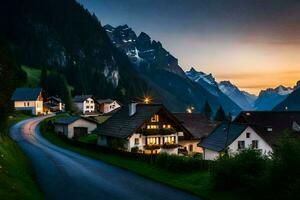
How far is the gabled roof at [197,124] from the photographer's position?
274ft

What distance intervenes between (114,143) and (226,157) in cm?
3346

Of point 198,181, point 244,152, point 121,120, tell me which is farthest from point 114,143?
point 244,152

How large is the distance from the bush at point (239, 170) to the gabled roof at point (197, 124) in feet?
154

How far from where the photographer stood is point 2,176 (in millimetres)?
28125

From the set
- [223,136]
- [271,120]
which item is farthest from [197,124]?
[223,136]

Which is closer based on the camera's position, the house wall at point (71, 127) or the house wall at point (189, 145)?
the house wall at point (189, 145)

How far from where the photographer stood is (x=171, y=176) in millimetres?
40750

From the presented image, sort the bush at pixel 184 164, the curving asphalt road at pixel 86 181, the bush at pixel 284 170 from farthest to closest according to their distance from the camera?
the bush at pixel 184 164, the curving asphalt road at pixel 86 181, the bush at pixel 284 170

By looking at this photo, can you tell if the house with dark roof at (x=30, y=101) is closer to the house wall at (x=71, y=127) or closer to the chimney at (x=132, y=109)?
the house wall at (x=71, y=127)

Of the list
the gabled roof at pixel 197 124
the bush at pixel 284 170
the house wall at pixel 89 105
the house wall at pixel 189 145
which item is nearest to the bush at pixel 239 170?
the bush at pixel 284 170

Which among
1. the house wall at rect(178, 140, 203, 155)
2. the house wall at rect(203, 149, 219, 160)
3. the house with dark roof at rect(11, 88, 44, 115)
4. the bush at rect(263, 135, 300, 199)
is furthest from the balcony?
the house with dark roof at rect(11, 88, 44, 115)

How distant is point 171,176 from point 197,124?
4868 centimetres

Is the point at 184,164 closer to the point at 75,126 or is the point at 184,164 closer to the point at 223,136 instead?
the point at 223,136

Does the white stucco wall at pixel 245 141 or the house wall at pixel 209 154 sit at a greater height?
the white stucco wall at pixel 245 141
